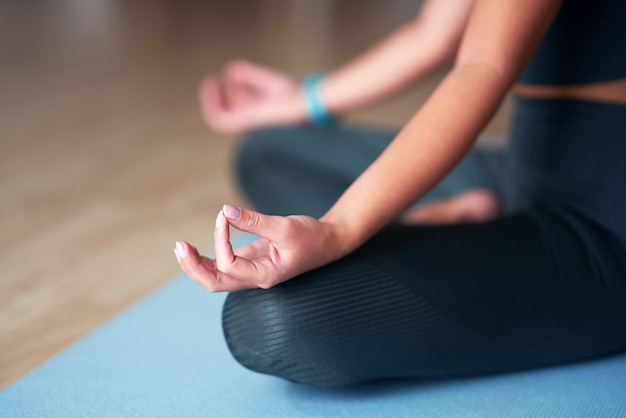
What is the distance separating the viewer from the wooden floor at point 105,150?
139 centimetres

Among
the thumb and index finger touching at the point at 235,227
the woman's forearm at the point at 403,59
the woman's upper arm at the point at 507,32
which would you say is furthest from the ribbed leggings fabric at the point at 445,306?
the woman's forearm at the point at 403,59

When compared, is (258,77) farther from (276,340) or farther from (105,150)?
(276,340)

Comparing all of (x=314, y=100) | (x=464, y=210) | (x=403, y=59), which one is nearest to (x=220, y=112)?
(x=314, y=100)

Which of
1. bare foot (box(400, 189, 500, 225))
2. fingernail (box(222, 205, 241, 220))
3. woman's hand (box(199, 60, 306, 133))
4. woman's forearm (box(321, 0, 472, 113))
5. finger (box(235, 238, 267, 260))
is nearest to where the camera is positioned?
fingernail (box(222, 205, 241, 220))

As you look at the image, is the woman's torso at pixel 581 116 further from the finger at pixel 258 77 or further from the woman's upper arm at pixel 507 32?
the finger at pixel 258 77

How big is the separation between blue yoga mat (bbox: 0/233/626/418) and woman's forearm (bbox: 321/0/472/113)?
1.92 ft

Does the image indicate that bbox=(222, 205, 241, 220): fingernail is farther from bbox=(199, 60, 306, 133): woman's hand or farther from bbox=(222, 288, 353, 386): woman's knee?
bbox=(199, 60, 306, 133): woman's hand

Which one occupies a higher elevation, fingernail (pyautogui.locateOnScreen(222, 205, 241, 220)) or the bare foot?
fingernail (pyautogui.locateOnScreen(222, 205, 241, 220))

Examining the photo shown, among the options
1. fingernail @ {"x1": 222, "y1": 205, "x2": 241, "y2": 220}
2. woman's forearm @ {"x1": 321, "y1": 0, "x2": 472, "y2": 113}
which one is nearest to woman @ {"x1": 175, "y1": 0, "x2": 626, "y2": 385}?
fingernail @ {"x1": 222, "y1": 205, "x2": 241, "y2": 220}

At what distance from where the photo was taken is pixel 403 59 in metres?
1.41

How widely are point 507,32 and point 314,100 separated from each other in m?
0.69

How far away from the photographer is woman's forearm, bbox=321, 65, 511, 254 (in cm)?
88

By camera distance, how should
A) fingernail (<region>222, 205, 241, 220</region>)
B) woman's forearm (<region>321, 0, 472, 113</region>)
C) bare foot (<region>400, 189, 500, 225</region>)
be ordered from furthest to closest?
bare foot (<region>400, 189, 500, 225</region>), woman's forearm (<region>321, 0, 472, 113</region>), fingernail (<region>222, 205, 241, 220</region>)

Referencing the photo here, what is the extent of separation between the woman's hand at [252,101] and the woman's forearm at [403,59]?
9 cm
